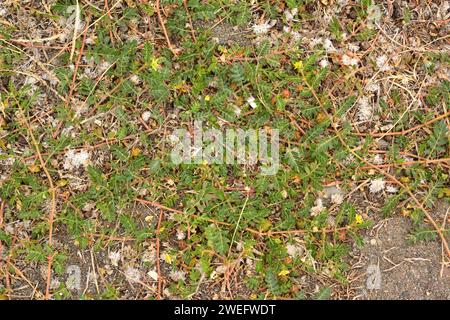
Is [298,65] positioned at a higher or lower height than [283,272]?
higher

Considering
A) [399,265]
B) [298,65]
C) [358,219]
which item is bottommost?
[399,265]

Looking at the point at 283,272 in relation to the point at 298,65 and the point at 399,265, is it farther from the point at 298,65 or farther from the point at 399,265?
the point at 298,65

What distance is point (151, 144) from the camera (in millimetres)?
3119

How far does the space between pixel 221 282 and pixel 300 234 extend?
537 mm

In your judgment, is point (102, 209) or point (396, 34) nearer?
point (102, 209)

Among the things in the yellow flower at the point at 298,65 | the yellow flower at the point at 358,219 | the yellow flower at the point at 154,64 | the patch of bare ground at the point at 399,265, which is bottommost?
the patch of bare ground at the point at 399,265

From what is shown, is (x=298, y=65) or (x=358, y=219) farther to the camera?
(x=298, y=65)

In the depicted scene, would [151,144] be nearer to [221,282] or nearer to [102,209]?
[102,209]

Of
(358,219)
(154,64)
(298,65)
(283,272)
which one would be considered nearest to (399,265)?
(358,219)

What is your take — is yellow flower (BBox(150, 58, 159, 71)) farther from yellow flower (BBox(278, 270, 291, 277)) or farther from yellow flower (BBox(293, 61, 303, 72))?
yellow flower (BBox(278, 270, 291, 277))

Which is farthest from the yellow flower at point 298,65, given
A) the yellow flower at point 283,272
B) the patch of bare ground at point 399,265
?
the yellow flower at point 283,272

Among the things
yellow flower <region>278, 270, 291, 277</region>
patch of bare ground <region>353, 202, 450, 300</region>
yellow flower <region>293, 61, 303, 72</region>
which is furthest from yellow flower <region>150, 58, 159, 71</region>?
patch of bare ground <region>353, 202, 450, 300</region>

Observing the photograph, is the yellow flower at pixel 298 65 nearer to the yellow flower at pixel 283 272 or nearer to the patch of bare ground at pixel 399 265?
the patch of bare ground at pixel 399 265

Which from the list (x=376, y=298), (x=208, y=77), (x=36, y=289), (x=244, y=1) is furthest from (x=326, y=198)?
(x=36, y=289)
